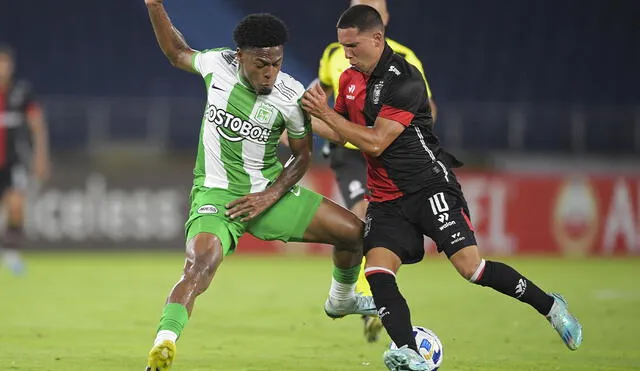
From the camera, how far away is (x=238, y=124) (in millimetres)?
6516

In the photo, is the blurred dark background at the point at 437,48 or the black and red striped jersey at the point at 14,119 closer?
the black and red striped jersey at the point at 14,119

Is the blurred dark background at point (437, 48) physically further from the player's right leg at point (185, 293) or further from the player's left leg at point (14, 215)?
the player's right leg at point (185, 293)

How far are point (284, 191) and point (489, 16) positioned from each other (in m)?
19.2

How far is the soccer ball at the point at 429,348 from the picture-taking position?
20.3ft

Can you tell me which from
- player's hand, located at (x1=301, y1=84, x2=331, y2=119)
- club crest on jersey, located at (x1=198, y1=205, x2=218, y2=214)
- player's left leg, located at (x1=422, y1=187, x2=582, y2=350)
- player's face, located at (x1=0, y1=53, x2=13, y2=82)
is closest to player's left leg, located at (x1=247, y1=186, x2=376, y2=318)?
club crest on jersey, located at (x1=198, y1=205, x2=218, y2=214)

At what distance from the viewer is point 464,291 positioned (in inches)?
475

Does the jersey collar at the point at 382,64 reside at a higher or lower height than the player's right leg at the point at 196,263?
higher

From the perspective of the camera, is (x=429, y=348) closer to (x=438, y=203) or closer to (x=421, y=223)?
(x=421, y=223)

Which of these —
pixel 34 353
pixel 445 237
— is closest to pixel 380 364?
pixel 445 237

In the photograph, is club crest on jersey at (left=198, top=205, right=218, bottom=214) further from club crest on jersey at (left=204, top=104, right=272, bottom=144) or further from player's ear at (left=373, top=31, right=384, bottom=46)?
player's ear at (left=373, top=31, right=384, bottom=46)

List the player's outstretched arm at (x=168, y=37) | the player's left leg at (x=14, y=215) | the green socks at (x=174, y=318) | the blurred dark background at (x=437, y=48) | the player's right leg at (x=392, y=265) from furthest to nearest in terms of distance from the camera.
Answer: the blurred dark background at (x=437, y=48) → the player's left leg at (x=14, y=215) → the player's outstretched arm at (x=168, y=37) → the player's right leg at (x=392, y=265) → the green socks at (x=174, y=318)

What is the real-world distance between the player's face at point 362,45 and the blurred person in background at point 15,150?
28.1ft

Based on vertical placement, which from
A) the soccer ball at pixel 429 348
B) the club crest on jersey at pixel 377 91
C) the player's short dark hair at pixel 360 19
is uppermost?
the player's short dark hair at pixel 360 19

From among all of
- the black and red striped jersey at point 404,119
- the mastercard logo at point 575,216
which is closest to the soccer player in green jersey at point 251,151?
the black and red striped jersey at point 404,119
